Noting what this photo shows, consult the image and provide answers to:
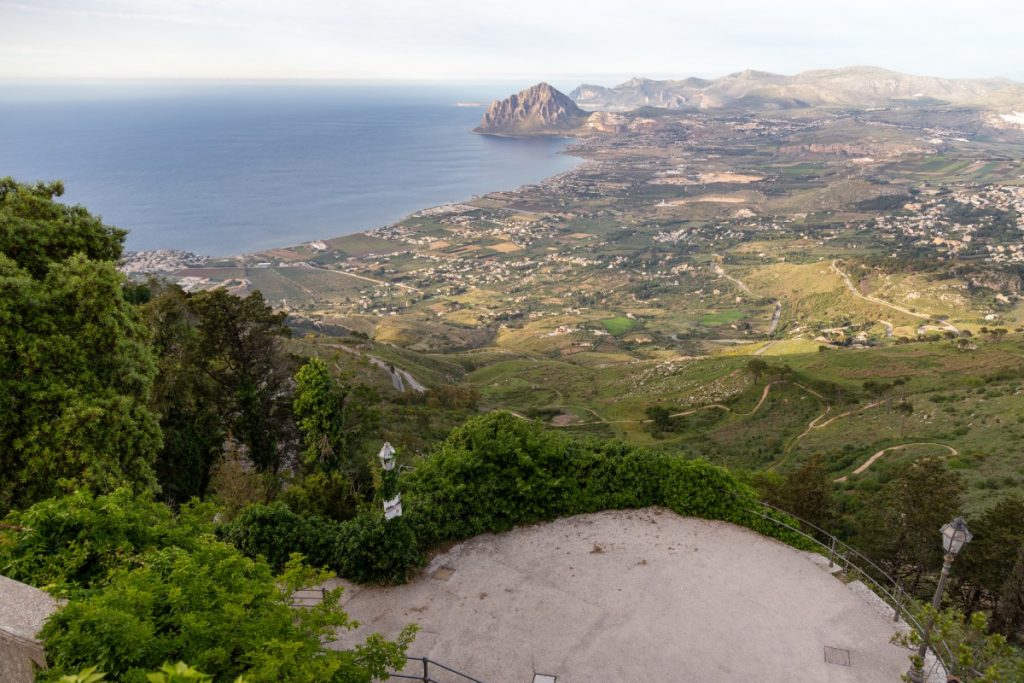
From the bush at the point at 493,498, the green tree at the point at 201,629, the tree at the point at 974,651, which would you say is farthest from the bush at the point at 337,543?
the tree at the point at 974,651

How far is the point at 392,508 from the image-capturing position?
12.8 m

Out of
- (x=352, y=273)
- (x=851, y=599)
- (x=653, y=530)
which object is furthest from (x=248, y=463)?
(x=352, y=273)

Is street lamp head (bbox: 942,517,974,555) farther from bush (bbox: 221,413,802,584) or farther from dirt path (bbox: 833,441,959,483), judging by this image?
dirt path (bbox: 833,441,959,483)

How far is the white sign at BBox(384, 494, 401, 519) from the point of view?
1273 centimetres

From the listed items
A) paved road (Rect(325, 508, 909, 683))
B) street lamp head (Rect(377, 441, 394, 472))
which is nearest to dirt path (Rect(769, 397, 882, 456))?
paved road (Rect(325, 508, 909, 683))

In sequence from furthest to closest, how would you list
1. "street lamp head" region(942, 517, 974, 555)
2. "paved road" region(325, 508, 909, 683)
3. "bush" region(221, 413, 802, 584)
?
"bush" region(221, 413, 802, 584) < "paved road" region(325, 508, 909, 683) < "street lamp head" region(942, 517, 974, 555)

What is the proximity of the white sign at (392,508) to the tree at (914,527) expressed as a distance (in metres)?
14.4

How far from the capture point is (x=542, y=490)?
1512cm

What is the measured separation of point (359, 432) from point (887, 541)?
65.0ft

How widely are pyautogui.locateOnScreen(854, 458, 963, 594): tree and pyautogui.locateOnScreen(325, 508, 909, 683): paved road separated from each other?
5.50 meters

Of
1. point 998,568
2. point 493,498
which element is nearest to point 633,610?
point 493,498

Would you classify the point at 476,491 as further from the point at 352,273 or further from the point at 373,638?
the point at 352,273

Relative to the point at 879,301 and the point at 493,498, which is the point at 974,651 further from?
the point at 879,301

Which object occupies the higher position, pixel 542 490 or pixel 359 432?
pixel 542 490
